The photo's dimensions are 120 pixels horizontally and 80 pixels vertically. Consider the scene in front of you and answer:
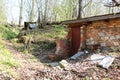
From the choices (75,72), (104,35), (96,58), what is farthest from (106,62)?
(104,35)

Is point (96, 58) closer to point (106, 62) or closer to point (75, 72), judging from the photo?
point (106, 62)

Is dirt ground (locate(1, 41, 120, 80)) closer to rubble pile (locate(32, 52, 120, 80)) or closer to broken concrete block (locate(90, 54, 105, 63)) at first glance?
rubble pile (locate(32, 52, 120, 80))

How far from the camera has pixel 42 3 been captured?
67.6 ft

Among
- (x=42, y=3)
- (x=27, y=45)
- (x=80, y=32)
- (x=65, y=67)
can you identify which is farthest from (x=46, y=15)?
(x=65, y=67)

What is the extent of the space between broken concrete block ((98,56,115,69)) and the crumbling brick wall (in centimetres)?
125

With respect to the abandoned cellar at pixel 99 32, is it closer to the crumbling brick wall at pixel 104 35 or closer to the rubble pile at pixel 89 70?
the crumbling brick wall at pixel 104 35

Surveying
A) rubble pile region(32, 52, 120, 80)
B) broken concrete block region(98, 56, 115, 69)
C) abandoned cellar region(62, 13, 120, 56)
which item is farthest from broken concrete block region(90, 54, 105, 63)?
abandoned cellar region(62, 13, 120, 56)

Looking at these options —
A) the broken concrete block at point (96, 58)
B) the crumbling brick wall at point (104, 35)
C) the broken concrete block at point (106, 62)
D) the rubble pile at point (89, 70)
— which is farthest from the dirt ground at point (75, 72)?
the crumbling brick wall at point (104, 35)

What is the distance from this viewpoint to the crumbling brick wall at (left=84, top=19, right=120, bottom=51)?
30.2 ft

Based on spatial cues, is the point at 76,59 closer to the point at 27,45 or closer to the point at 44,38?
the point at 27,45

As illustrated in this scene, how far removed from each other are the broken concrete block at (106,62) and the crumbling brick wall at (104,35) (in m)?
1.25

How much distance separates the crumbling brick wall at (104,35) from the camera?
920cm

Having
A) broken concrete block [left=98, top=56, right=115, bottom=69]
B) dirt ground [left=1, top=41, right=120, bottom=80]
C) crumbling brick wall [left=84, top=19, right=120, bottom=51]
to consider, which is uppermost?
crumbling brick wall [left=84, top=19, right=120, bottom=51]

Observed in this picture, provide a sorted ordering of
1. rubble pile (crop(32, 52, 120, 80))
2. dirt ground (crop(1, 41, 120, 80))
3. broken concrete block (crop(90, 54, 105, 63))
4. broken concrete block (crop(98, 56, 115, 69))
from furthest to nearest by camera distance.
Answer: broken concrete block (crop(90, 54, 105, 63)) < broken concrete block (crop(98, 56, 115, 69)) < rubble pile (crop(32, 52, 120, 80)) < dirt ground (crop(1, 41, 120, 80))
